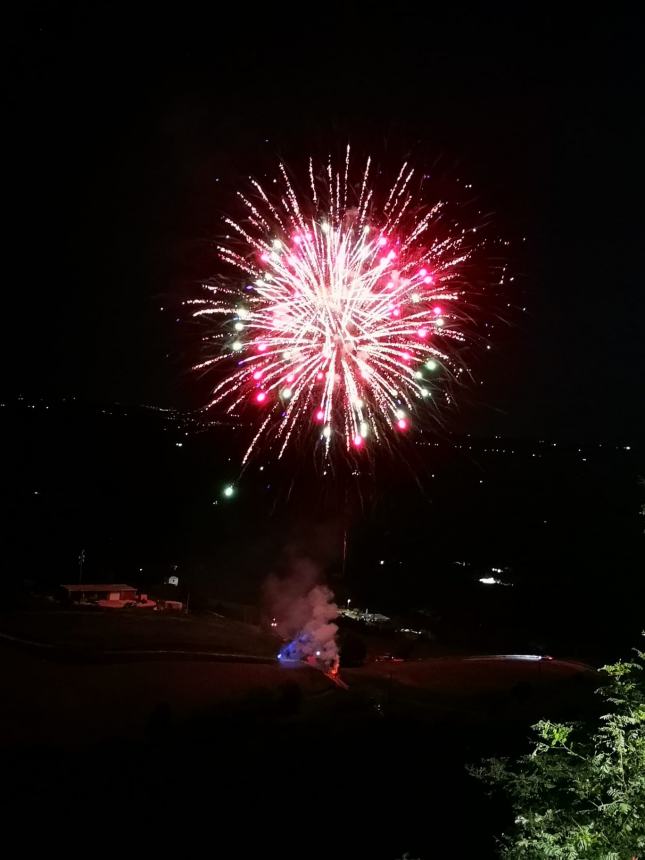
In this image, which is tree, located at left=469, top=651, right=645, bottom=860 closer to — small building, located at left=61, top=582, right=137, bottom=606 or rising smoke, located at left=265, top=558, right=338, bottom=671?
rising smoke, located at left=265, top=558, right=338, bottom=671

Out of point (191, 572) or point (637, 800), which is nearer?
point (637, 800)

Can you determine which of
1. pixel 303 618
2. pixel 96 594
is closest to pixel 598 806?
pixel 303 618

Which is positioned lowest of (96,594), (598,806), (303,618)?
(303,618)

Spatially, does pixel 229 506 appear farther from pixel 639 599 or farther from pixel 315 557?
pixel 639 599

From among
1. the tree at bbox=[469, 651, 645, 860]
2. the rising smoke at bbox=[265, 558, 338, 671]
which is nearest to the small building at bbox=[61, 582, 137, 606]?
the rising smoke at bbox=[265, 558, 338, 671]

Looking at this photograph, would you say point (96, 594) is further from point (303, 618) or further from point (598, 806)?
point (598, 806)

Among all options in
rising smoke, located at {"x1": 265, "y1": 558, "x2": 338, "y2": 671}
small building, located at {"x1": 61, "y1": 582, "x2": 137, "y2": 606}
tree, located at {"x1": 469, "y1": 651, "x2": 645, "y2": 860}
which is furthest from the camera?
small building, located at {"x1": 61, "y1": 582, "x2": 137, "y2": 606}

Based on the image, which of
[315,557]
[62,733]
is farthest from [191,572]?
[62,733]

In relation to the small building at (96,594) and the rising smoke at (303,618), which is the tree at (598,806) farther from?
the small building at (96,594)

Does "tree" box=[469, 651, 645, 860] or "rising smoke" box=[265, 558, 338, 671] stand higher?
"tree" box=[469, 651, 645, 860]

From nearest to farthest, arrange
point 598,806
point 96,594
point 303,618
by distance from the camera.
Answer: point 598,806 < point 96,594 < point 303,618

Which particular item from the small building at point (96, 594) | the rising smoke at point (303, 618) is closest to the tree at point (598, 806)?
the rising smoke at point (303, 618)
